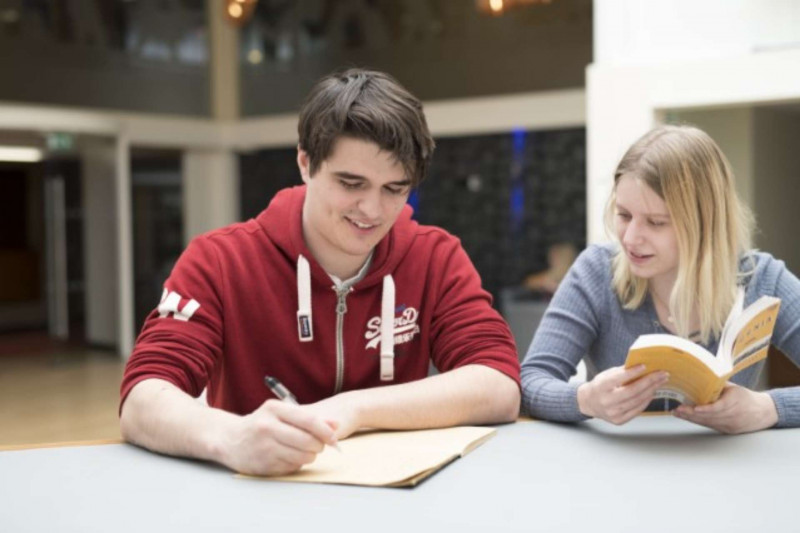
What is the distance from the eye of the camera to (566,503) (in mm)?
1285

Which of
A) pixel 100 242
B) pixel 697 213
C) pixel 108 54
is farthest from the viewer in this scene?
pixel 100 242

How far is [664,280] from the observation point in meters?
2.05

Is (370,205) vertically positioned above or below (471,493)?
above

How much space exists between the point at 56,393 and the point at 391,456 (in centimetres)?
682

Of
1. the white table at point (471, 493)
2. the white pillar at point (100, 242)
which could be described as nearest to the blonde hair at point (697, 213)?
the white table at point (471, 493)

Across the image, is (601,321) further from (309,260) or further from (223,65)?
(223,65)

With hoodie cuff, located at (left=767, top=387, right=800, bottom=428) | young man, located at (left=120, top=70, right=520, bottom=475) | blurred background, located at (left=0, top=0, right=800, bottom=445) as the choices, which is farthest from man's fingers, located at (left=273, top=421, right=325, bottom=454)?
blurred background, located at (left=0, top=0, right=800, bottom=445)

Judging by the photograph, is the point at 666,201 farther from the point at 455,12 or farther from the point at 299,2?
the point at 299,2

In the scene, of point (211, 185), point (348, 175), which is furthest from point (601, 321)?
point (211, 185)

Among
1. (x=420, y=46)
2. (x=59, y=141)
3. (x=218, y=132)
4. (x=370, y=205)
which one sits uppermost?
(x=420, y=46)

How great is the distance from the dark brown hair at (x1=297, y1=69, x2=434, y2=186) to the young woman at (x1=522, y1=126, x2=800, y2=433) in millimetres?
500

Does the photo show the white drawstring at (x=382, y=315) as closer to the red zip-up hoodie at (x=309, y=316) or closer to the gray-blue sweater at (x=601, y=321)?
the red zip-up hoodie at (x=309, y=316)

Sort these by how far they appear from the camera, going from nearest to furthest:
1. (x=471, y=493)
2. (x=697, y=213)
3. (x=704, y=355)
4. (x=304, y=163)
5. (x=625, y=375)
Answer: (x=471, y=493) → (x=704, y=355) → (x=625, y=375) → (x=304, y=163) → (x=697, y=213)

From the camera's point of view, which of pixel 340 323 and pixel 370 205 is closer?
pixel 370 205
